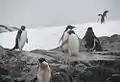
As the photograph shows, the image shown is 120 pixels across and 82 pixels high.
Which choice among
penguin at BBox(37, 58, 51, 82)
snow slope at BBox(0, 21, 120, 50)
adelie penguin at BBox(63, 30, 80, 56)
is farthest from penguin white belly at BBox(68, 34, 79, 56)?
snow slope at BBox(0, 21, 120, 50)

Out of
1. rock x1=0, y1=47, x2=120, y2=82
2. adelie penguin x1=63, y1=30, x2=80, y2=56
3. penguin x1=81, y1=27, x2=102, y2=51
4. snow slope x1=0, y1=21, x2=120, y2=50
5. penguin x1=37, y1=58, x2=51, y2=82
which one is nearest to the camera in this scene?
penguin x1=37, y1=58, x2=51, y2=82

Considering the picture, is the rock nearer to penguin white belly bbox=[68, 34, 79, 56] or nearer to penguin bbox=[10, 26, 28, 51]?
penguin white belly bbox=[68, 34, 79, 56]

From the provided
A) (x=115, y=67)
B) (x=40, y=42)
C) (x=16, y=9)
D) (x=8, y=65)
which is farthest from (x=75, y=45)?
(x=16, y=9)

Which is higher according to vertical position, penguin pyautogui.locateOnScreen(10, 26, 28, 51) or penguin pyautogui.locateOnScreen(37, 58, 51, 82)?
penguin pyautogui.locateOnScreen(10, 26, 28, 51)

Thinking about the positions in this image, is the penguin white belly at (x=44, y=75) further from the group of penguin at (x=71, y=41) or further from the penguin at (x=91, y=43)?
the penguin at (x=91, y=43)

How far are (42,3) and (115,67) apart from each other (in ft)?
23.4

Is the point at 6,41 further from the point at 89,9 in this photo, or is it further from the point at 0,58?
the point at 89,9

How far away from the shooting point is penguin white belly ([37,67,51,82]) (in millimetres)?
3156

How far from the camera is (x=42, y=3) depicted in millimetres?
10320

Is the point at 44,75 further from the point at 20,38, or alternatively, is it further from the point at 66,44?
the point at 20,38

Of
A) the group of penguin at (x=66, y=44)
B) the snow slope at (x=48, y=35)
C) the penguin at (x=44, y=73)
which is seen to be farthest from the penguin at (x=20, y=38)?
the penguin at (x=44, y=73)

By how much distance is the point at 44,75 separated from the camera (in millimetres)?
3168

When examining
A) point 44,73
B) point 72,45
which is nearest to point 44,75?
point 44,73

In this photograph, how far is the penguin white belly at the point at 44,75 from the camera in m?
3.16
